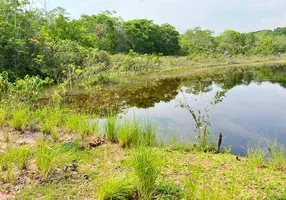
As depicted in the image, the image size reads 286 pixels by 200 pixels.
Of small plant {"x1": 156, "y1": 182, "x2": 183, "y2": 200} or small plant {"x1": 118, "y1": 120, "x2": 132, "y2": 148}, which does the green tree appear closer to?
small plant {"x1": 118, "y1": 120, "x2": 132, "y2": 148}

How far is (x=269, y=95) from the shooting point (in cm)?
1328

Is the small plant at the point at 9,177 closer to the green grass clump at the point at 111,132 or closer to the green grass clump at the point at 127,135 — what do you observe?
the green grass clump at the point at 127,135

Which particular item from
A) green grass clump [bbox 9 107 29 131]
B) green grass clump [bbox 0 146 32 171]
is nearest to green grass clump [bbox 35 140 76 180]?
green grass clump [bbox 0 146 32 171]

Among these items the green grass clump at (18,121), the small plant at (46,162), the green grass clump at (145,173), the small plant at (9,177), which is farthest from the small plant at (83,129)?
the green grass clump at (145,173)

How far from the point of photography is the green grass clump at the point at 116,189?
2.59 m

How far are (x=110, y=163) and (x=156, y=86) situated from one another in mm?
11533

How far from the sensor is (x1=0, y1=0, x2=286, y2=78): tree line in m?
12.7

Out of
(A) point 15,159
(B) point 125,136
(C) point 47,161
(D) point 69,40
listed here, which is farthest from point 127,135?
(D) point 69,40

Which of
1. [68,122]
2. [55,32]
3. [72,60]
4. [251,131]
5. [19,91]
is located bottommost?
[251,131]

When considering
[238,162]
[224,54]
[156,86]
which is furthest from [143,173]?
[224,54]

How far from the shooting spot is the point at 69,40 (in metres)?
→ 17.1

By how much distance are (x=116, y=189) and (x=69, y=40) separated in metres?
16.1

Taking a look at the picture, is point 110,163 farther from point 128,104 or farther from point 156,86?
point 156,86

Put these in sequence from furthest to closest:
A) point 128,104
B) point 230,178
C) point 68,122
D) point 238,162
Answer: point 128,104, point 68,122, point 238,162, point 230,178
